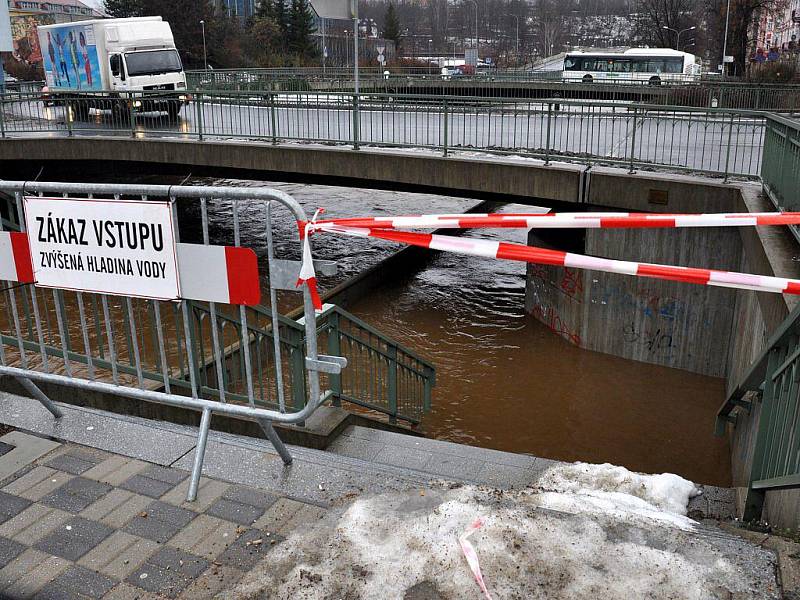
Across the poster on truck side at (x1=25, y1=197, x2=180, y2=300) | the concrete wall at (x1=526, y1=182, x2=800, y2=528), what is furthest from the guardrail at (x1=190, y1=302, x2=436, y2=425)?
the concrete wall at (x1=526, y1=182, x2=800, y2=528)

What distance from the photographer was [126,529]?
367cm

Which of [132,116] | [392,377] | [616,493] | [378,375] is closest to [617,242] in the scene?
[378,375]

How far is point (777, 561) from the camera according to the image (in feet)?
10.4

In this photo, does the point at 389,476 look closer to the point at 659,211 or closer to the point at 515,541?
the point at 515,541

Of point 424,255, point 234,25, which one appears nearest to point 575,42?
point 234,25

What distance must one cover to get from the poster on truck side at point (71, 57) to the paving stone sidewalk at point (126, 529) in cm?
2703

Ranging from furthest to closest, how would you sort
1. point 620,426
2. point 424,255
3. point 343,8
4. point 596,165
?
point 424,255
point 343,8
point 596,165
point 620,426

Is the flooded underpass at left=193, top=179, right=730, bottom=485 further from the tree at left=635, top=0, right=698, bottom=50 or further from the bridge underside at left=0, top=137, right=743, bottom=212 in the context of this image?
the tree at left=635, top=0, right=698, bottom=50

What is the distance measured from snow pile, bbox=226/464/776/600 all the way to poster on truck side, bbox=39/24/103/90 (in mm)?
28258

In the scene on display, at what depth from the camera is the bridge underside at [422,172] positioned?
11.2 meters

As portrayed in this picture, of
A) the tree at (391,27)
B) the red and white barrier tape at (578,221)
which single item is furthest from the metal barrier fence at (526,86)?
the tree at (391,27)

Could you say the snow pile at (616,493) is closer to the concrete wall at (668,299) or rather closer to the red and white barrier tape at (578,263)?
the red and white barrier tape at (578,263)

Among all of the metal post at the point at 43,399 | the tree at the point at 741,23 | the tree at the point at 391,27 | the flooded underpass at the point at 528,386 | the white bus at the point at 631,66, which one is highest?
the tree at the point at 391,27

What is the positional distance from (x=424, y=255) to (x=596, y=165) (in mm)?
7502
